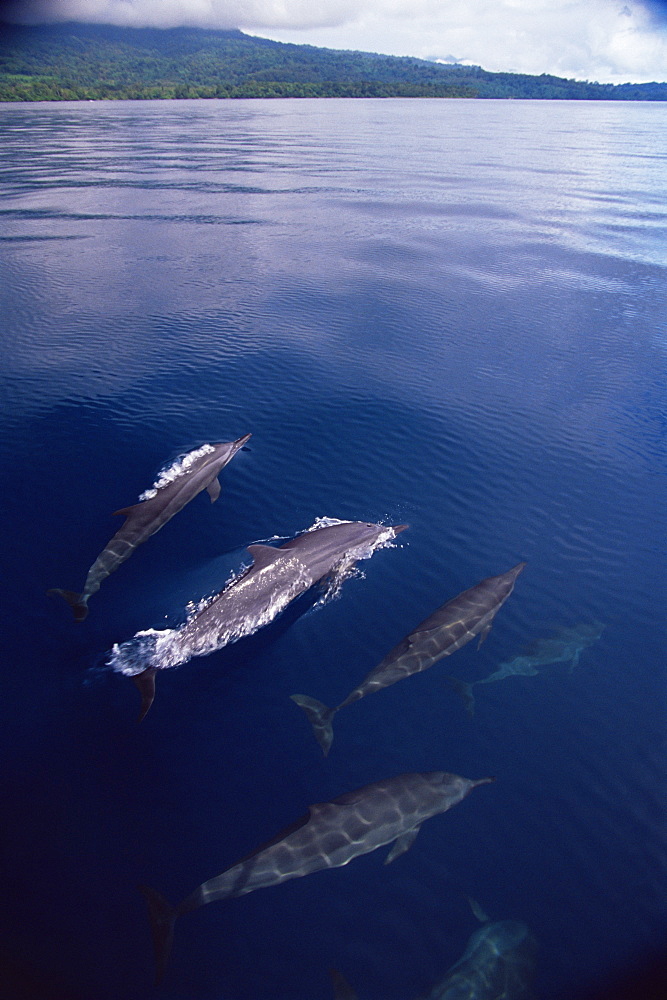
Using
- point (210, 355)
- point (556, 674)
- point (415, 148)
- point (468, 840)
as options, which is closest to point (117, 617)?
point (468, 840)

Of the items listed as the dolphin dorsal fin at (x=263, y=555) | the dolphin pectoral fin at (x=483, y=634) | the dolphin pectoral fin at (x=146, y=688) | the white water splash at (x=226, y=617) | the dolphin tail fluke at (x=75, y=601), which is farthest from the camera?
the dolphin dorsal fin at (x=263, y=555)

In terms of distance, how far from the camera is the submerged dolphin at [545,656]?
1381 centimetres

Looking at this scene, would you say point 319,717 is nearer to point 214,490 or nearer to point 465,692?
point 465,692

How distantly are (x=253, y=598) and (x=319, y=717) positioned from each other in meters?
3.64

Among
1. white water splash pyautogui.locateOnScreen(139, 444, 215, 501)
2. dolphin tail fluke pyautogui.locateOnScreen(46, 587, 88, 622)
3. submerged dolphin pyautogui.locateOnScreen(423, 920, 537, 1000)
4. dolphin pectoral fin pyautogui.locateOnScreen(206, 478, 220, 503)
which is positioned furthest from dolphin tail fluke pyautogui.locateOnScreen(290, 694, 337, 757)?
white water splash pyautogui.locateOnScreen(139, 444, 215, 501)

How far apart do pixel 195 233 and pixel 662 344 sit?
39.4 metres

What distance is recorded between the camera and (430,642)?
1395 cm

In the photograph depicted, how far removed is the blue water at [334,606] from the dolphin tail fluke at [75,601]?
25cm

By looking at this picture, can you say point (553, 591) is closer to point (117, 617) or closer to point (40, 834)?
point (117, 617)

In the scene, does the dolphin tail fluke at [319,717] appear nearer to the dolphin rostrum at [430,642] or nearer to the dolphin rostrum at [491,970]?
the dolphin rostrum at [430,642]

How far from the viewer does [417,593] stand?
16234 mm

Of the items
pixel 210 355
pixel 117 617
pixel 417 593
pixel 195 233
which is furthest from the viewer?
pixel 195 233

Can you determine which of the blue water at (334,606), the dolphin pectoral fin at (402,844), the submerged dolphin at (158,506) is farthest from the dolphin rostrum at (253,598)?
Result: the dolphin pectoral fin at (402,844)

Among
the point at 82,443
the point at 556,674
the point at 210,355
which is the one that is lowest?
the point at 556,674
